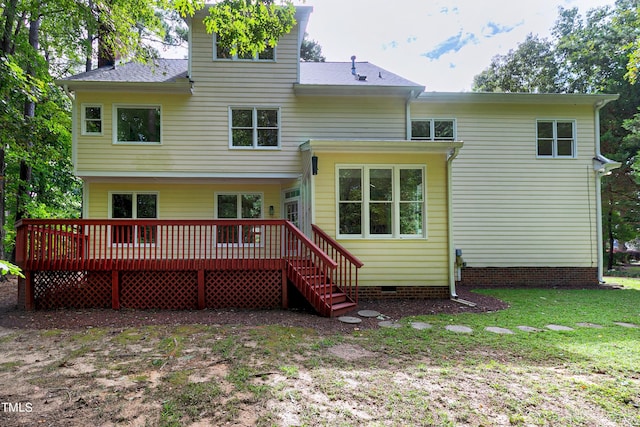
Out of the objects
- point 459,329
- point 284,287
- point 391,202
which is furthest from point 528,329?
point 284,287

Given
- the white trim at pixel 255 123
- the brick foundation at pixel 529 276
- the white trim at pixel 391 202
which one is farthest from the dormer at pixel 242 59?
the brick foundation at pixel 529 276

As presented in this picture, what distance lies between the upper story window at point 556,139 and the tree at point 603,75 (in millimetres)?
6797

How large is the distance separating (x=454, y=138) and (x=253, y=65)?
671cm

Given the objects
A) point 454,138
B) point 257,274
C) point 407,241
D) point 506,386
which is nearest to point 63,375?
point 257,274

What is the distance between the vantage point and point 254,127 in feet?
31.2

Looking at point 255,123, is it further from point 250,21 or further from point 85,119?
point 85,119

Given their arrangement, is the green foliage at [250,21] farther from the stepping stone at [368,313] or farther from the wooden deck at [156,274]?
the stepping stone at [368,313]

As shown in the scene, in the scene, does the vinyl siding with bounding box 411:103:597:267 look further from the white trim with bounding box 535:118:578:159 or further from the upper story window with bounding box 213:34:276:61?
the upper story window with bounding box 213:34:276:61

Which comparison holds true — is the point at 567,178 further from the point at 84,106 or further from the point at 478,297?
the point at 84,106

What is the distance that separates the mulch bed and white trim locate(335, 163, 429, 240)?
1567mm

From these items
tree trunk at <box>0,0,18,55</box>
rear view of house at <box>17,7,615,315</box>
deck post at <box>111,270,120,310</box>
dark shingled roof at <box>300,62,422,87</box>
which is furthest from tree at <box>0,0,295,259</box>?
deck post at <box>111,270,120,310</box>

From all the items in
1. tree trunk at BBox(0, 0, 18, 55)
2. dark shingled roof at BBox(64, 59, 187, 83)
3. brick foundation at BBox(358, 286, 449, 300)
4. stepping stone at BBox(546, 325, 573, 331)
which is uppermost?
tree trunk at BBox(0, 0, 18, 55)

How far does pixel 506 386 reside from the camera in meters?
3.25

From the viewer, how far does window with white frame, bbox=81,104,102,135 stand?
29.6 ft
